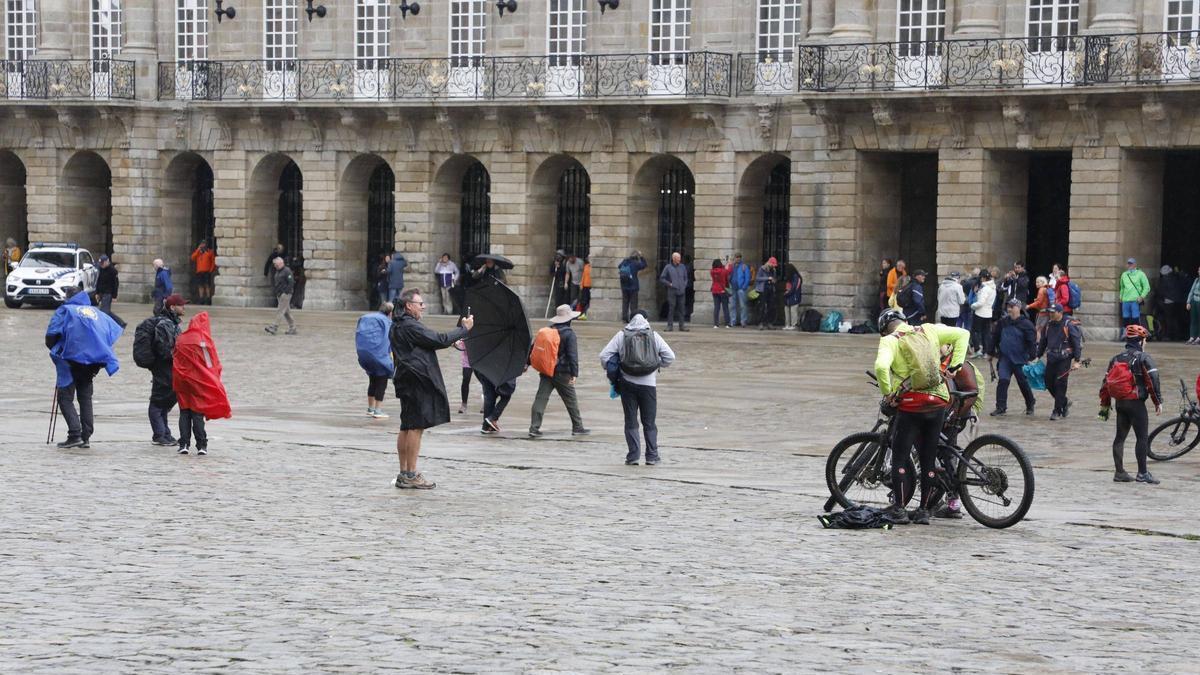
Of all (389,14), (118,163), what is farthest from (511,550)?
(118,163)

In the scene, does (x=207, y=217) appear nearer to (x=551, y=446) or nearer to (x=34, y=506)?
(x=551, y=446)

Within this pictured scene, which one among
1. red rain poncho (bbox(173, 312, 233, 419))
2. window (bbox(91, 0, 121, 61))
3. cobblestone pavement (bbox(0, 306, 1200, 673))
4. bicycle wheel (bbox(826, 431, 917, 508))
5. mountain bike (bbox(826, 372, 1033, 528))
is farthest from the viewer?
window (bbox(91, 0, 121, 61))

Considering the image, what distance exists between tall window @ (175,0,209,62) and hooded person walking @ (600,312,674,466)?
31.2 m

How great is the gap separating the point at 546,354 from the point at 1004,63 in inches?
737

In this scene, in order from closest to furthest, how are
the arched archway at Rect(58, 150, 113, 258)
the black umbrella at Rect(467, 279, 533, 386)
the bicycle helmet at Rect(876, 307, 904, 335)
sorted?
the bicycle helmet at Rect(876, 307, 904, 335), the black umbrella at Rect(467, 279, 533, 386), the arched archway at Rect(58, 150, 113, 258)

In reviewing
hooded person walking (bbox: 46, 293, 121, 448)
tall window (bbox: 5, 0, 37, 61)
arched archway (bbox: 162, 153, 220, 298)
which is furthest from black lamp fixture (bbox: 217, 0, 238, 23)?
hooded person walking (bbox: 46, 293, 121, 448)

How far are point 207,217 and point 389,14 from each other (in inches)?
302

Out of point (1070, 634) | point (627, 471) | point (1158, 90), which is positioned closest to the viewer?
point (1070, 634)

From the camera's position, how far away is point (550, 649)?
10.5 m

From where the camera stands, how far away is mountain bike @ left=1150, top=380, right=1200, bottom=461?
21141mm

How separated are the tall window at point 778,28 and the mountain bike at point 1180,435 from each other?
880 inches

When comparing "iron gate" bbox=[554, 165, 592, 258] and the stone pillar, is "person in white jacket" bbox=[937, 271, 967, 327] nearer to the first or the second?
the stone pillar

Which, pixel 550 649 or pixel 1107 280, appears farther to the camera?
pixel 1107 280

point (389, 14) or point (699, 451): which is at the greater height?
point (389, 14)
